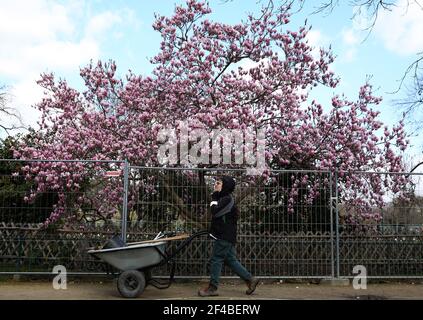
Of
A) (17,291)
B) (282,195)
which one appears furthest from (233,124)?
(17,291)

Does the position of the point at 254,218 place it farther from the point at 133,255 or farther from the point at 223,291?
the point at 133,255

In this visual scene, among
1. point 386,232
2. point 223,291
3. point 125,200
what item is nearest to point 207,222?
point 223,291

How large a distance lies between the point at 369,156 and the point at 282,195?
341 centimetres

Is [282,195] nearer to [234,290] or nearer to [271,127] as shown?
[234,290]

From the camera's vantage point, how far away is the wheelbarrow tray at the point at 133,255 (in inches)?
260

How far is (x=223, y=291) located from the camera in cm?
770

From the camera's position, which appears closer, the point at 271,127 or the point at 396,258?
the point at 396,258

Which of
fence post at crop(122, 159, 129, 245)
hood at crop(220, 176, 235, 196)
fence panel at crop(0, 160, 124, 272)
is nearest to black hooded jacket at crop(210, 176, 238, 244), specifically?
hood at crop(220, 176, 235, 196)

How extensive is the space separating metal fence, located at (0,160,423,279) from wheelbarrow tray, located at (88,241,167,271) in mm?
1452

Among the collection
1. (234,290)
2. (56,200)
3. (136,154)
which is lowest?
(234,290)

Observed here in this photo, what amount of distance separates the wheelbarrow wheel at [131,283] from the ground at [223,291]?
0.21 metres

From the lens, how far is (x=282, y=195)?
8672 mm

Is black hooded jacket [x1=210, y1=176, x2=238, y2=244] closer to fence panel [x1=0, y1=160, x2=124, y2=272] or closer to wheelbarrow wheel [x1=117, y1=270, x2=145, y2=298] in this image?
wheelbarrow wheel [x1=117, y1=270, x2=145, y2=298]

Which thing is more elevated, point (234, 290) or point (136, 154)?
point (136, 154)
